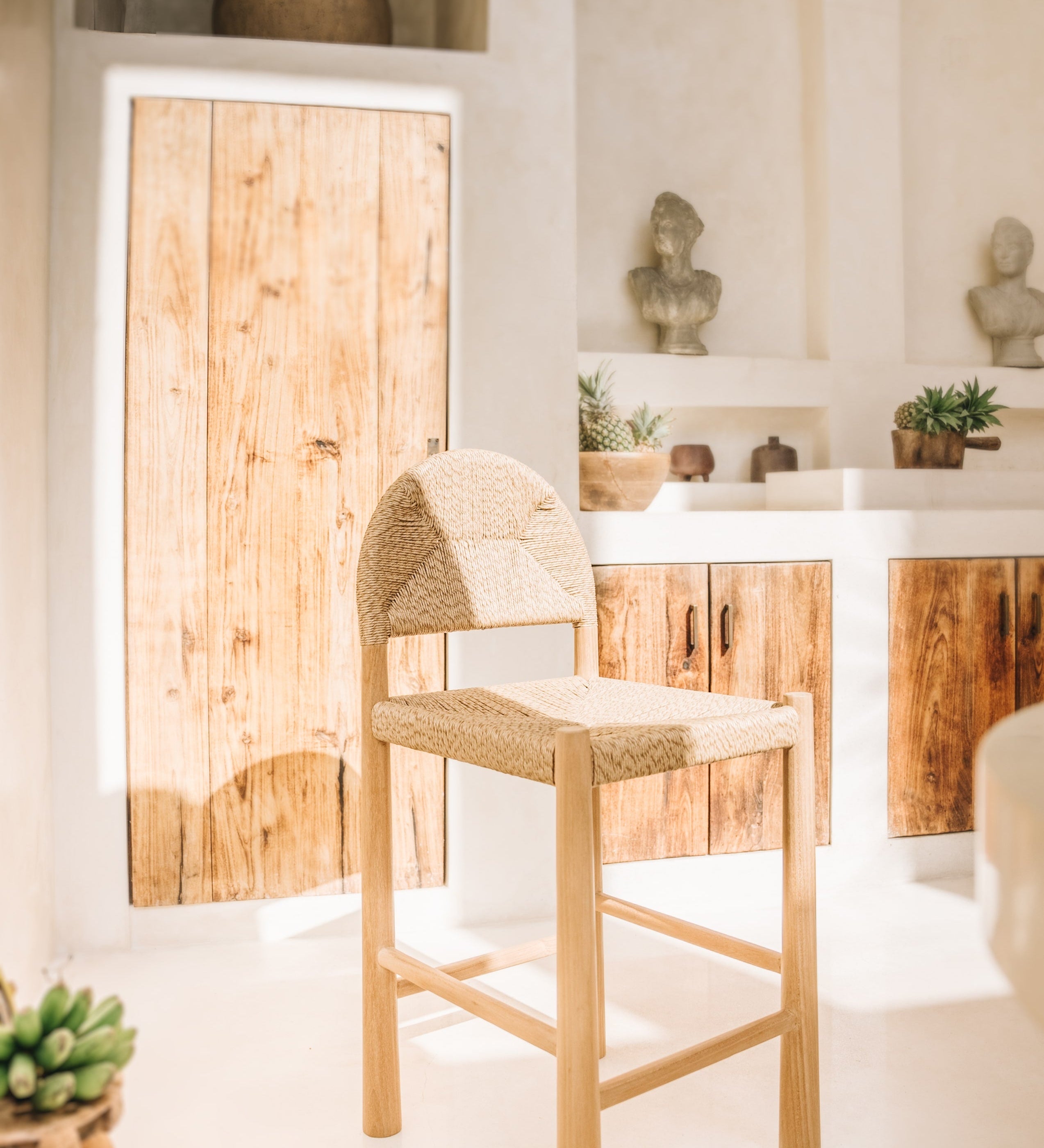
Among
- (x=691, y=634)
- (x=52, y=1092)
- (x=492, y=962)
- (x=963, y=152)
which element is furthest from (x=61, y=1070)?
(x=963, y=152)

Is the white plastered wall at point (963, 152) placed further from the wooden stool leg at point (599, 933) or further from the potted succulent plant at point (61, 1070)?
the potted succulent plant at point (61, 1070)

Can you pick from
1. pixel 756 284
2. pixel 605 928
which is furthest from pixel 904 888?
pixel 756 284

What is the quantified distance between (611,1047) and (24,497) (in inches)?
50.2

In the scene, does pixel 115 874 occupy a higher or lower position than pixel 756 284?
lower

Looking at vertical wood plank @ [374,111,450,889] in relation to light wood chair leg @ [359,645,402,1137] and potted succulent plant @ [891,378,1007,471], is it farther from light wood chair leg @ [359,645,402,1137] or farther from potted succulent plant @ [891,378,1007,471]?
potted succulent plant @ [891,378,1007,471]

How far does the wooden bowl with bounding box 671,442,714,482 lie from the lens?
2617mm

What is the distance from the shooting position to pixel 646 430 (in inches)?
90.3

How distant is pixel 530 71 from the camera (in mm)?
1931

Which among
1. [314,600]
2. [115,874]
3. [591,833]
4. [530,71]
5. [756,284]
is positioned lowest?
[115,874]

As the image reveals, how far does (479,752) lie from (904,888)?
1.49 metres

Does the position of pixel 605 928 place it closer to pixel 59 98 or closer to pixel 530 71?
pixel 530 71

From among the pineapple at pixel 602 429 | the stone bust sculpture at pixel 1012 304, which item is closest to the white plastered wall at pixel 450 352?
the pineapple at pixel 602 429

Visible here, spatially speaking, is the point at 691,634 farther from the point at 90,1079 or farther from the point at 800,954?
the point at 90,1079

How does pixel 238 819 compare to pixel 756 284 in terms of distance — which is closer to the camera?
pixel 238 819
